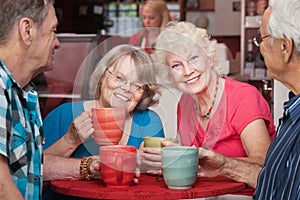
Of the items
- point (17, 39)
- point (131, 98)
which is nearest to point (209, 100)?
point (131, 98)

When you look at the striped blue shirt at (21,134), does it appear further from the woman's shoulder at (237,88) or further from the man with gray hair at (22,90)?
the woman's shoulder at (237,88)

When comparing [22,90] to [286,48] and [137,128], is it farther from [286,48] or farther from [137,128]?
[286,48]

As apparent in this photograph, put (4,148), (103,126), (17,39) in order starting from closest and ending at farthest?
(4,148)
(17,39)
(103,126)

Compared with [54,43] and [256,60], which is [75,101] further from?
[256,60]

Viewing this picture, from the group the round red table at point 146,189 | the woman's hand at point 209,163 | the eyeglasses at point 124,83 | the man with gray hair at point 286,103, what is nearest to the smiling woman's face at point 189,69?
the eyeglasses at point 124,83

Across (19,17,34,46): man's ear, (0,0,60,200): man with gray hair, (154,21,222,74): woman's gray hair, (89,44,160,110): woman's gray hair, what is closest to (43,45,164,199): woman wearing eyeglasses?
(89,44,160,110): woman's gray hair

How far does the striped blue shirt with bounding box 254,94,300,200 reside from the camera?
1.66m

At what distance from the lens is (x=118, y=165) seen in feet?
6.75

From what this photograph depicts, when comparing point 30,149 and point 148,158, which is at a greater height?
point 30,149

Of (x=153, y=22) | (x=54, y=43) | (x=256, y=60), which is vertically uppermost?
(x=54, y=43)

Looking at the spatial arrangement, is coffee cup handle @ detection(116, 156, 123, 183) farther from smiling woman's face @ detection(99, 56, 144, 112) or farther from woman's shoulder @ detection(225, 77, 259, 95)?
woman's shoulder @ detection(225, 77, 259, 95)

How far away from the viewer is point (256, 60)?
739cm

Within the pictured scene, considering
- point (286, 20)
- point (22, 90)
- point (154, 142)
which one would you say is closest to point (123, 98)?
point (154, 142)

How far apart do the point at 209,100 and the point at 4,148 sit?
3.37 ft
